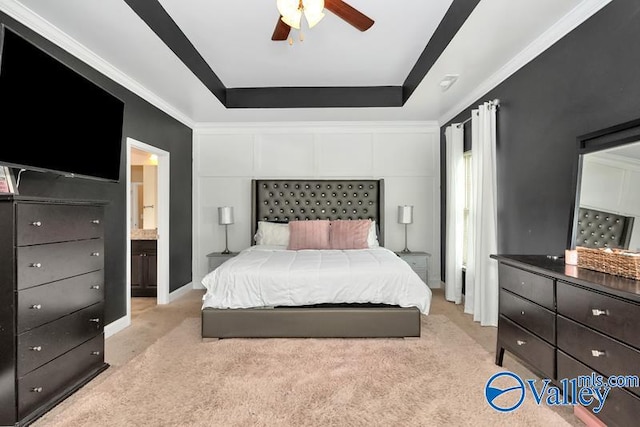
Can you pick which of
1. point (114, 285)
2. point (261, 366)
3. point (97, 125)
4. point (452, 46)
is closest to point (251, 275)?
point (261, 366)

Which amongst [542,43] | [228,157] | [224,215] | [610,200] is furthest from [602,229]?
[228,157]

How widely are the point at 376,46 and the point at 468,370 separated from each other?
114 inches

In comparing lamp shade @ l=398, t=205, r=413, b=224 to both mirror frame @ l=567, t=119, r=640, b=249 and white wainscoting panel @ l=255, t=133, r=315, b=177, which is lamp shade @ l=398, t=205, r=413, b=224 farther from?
mirror frame @ l=567, t=119, r=640, b=249

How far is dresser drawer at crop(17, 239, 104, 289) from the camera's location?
1954 mm

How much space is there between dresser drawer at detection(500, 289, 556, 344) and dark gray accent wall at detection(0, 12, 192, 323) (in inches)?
128

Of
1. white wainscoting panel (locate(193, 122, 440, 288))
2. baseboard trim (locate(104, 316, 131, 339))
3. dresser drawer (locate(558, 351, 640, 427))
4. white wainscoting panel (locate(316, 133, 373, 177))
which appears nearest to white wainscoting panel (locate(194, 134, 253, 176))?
white wainscoting panel (locate(193, 122, 440, 288))

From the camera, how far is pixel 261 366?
2.69 meters

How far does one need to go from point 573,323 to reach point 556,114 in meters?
1.64

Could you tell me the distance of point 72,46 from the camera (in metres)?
2.84

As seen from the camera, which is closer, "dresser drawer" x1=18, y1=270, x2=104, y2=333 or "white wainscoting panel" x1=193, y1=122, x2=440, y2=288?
"dresser drawer" x1=18, y1=270, x2=104, y2=333

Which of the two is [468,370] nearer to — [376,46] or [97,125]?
[376,46]

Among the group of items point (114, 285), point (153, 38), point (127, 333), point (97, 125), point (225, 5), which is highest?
point (225, 5)

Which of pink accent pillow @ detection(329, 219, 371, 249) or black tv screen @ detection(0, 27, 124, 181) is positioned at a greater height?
black tv screen @ detection(0, 27, 124, 181)

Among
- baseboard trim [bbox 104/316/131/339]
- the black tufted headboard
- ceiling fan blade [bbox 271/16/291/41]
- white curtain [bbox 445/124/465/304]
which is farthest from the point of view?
the black tufted headboard
